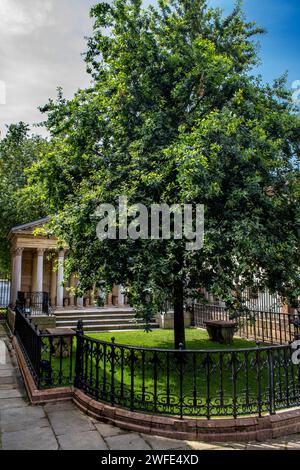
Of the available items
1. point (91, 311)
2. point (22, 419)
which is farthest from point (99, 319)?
point (22, 419)

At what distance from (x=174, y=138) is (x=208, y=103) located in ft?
5.13

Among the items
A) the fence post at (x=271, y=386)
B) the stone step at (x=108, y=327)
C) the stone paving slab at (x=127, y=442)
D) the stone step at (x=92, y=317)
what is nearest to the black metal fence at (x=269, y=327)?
the stone step at (x=108, y=327)

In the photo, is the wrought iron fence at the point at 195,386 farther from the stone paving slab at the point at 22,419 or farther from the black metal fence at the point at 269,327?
the black metal fence at the point at 269,327

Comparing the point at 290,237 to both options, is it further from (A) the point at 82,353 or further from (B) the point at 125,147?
(A) the point at 82,353

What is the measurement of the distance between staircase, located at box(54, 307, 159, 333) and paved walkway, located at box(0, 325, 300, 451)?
951cm

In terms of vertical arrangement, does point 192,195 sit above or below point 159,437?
above

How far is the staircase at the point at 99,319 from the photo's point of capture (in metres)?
15.7

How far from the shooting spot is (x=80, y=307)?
1878 cm

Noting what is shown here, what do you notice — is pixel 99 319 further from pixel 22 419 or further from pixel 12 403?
pixel 22 419

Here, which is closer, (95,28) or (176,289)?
(176,289)

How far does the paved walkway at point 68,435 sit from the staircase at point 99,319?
951 centimetres

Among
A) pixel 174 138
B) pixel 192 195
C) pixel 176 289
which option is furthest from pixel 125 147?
pixel 176 289

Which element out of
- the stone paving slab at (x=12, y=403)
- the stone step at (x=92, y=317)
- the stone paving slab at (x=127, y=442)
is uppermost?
the stone step at (x=92, y=317)
